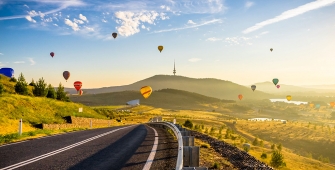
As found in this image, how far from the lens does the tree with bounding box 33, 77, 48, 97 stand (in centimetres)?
4369

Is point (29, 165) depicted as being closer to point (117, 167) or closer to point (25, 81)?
point (117, 167)

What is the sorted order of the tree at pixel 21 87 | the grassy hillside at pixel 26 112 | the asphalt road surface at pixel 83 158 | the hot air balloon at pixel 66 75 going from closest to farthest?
the asphalt road surface at pixel 83 158
the grassy hillside at pixel 26 112
the tree at pixel 21 87
the hot air balloon at pixel 66 75

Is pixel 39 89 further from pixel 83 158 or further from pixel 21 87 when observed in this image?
pixel 83 158

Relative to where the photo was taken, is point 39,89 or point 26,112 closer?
point 26,112

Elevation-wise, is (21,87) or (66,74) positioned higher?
(66,74)

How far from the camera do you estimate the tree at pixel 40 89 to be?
143 feet

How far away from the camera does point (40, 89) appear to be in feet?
145

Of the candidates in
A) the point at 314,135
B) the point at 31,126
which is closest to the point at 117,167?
the point at 31,126

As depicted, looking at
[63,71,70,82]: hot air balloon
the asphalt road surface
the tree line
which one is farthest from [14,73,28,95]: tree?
the asphalt road surface

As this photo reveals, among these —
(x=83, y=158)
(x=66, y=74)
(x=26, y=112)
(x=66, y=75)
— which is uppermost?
(x=66, y=74)

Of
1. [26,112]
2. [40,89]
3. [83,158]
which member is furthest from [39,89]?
[83,158]

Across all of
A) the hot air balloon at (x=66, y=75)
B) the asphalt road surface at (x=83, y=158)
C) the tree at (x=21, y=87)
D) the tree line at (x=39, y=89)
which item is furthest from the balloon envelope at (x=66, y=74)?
the asphalt road surface at (x=83, y=158)

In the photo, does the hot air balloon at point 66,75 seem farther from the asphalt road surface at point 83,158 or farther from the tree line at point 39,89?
the asphalt road surface at point 83,158

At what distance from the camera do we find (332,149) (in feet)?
140
